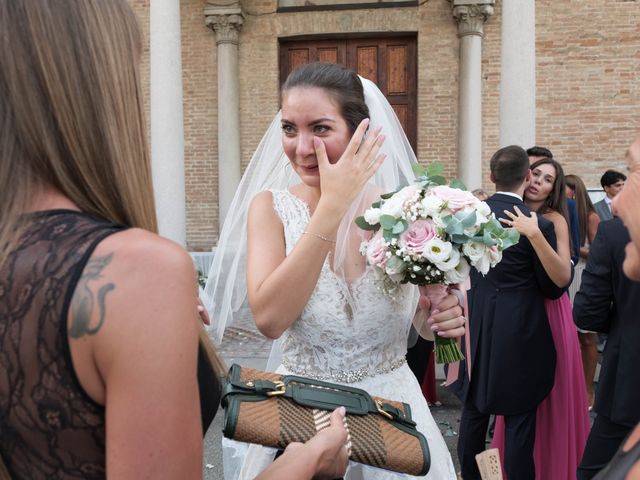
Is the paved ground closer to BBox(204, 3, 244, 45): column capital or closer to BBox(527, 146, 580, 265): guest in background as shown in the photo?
BBox(527, 146, 580, 265): guest in background

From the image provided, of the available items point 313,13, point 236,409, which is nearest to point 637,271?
point 236,409

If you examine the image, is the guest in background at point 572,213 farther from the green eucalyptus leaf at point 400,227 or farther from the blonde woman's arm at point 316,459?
the blonde woman's arm at point 316,459

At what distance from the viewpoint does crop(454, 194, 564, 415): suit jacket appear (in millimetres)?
3857

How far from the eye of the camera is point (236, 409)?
4.94 ft

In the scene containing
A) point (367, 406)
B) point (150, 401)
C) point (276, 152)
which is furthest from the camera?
point (276, 152)

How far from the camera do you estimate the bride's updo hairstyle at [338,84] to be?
2244mm

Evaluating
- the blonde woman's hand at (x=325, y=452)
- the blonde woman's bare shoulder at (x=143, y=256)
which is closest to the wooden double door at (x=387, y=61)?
the blonde woman's hand at (x=325, y=452)

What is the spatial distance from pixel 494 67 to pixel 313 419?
1188 centimetres

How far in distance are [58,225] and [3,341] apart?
19 cm

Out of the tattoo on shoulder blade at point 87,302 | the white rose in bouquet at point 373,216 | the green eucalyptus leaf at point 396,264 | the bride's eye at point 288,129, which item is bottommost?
the green eucalyptus leaf at point 396,264

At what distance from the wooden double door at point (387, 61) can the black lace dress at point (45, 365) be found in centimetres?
1183

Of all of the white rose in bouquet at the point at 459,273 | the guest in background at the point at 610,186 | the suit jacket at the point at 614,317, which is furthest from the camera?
the guest in background at the point at 610,186

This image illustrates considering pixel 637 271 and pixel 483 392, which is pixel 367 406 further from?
pixel 483 392

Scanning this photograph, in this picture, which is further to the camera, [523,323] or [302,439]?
[523,323]
